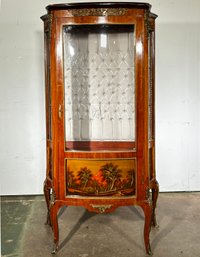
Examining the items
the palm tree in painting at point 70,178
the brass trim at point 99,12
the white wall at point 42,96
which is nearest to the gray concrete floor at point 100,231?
the white wall at point 42,96

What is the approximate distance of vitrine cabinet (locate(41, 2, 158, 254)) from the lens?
270 cm

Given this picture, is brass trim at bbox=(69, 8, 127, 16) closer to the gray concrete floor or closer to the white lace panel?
the white lace panel

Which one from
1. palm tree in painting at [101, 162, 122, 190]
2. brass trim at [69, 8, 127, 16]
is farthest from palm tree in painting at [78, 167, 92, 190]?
brass trim at [69, 8, 127, 16]

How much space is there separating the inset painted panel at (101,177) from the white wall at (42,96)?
1456mm

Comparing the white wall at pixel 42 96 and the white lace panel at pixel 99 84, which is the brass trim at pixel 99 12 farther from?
the white wall at pixel 42 96

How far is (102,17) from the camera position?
105 inches

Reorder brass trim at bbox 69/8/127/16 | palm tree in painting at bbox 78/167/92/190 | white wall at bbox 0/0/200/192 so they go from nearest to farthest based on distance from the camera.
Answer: brass trim at bbox 69/8/127/16
palm tree in painting at bbox 78/167/92/190
white wall at bbox 0/0/200/192

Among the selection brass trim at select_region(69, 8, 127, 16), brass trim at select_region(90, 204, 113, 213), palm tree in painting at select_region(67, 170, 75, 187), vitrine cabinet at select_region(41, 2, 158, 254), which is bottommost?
brass trim at select_region(90, 204, 113, 213)

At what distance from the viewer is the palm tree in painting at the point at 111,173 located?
2.76m

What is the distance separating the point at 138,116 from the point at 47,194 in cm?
107

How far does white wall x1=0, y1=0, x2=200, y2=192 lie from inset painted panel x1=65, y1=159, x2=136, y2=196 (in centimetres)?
146

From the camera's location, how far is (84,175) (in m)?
2.78

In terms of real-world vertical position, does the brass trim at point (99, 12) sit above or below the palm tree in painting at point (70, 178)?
above

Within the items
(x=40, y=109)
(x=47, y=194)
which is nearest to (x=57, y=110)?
(x=47, y=194)
